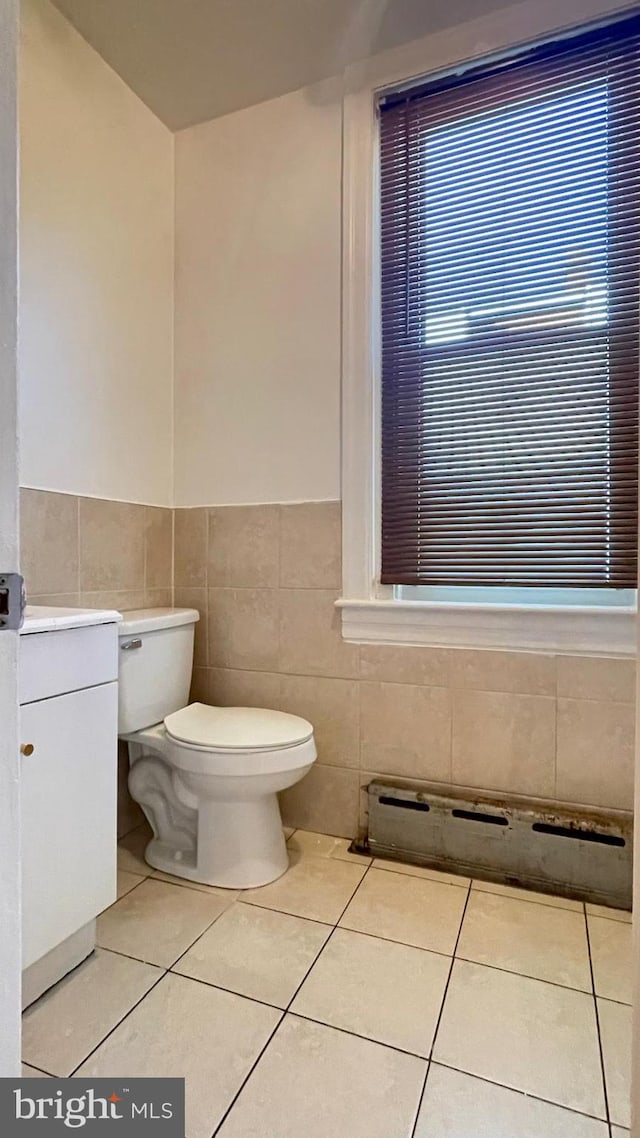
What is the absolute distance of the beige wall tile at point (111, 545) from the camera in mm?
1727

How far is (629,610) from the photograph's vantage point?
1521mm

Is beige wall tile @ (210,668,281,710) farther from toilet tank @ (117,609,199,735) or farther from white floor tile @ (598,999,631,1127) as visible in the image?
white floor tile @ (598,999,631,1127)

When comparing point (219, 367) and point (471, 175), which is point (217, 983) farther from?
point (471, 175)

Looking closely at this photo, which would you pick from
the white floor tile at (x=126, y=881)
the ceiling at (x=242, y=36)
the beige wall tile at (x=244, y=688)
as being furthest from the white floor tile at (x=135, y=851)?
the ceiling at (x=242, y=36)

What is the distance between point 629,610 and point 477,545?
1.47 feet

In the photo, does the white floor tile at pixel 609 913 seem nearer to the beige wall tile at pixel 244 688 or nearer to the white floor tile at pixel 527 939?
the white floor tile at pixel 527 939

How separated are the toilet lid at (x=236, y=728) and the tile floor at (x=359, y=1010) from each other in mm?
436

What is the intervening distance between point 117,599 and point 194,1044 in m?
1.21

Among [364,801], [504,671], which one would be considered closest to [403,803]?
[364,801]

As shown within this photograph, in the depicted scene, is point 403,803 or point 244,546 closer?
point 403,803

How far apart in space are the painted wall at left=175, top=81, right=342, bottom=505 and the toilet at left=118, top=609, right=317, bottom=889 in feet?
2.12

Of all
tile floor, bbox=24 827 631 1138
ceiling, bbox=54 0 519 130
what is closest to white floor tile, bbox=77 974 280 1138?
tile floor, bbox=24 827 631 1138

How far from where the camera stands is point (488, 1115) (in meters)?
0.93

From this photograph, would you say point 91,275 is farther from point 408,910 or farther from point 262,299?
point 408,910
